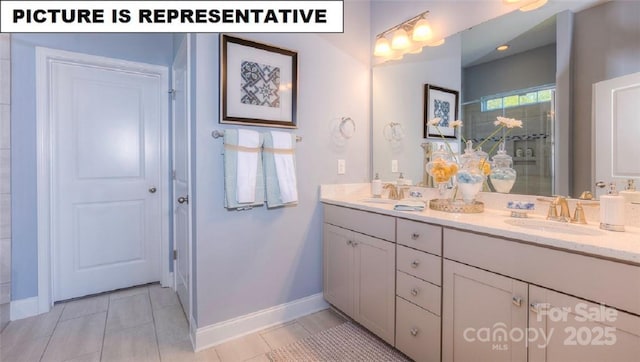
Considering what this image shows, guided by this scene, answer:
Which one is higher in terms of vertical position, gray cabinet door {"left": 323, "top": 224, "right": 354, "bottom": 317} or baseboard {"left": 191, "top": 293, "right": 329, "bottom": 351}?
gray cabinet door {"left": 323, "top": 224, "right": 354, "bottom": 317}

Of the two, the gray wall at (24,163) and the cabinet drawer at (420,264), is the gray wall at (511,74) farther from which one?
the gray wall at (24,163)

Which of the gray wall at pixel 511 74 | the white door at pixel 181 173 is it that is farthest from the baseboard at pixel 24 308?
the gray wall at pixel 511 74

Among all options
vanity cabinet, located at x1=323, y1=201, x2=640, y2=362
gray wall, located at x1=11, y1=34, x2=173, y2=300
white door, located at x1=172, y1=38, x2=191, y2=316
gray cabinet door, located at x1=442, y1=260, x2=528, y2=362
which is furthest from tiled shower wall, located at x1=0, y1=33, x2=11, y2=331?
gray cabinet door, located at x1=442, y1=260, x2=528, y2=362

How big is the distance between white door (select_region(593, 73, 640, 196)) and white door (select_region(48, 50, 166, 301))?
308 cm

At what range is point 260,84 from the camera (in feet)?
6.35

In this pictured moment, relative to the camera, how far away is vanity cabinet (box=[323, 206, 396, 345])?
5.45 feet

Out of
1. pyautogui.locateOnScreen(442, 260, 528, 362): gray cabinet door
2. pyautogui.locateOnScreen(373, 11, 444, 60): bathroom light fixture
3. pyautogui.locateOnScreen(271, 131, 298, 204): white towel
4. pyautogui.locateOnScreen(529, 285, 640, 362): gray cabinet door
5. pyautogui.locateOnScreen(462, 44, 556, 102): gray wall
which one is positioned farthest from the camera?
pyautogui.locateOnScreen(373, 11, 444, 60): bathroom light fixture

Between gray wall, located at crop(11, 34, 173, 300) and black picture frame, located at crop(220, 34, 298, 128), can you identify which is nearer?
black picture frame, located at crop(220, 34, 298, 128)

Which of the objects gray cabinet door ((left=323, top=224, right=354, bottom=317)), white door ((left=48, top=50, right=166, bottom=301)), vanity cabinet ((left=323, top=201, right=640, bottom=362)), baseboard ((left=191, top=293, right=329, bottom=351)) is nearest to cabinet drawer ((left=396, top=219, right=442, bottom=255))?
vanity cabinet ((left=323, top=201, right=640, bottom=362))

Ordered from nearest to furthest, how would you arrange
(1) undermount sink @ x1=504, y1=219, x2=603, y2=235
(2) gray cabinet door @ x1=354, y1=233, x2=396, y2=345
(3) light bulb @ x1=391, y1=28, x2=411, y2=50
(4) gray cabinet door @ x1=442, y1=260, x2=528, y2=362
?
(4) gray cabinet door @ x1=442, y1=260, x2=528, y2=362 → (1) undermount sink @ x1=504, y1=219, x2=603, y2=235 → (2) gray cabinet door @ x1=354, y1=233, x2=396, y2=345 → (3) light bulb @ x1=391, y1=28, x2=411, y2=50

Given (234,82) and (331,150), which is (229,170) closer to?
(234,82)

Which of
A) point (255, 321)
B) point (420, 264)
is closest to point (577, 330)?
point (420, 264)

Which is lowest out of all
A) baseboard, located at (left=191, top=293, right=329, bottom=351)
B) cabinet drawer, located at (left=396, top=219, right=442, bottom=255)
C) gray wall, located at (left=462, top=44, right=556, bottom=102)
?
baseboard, located at (left=191, top=293, right=329, bottom=351)

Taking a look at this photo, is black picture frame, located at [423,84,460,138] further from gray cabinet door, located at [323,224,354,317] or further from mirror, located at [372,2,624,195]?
gray cabinet door, located at [323,224,354,317]
